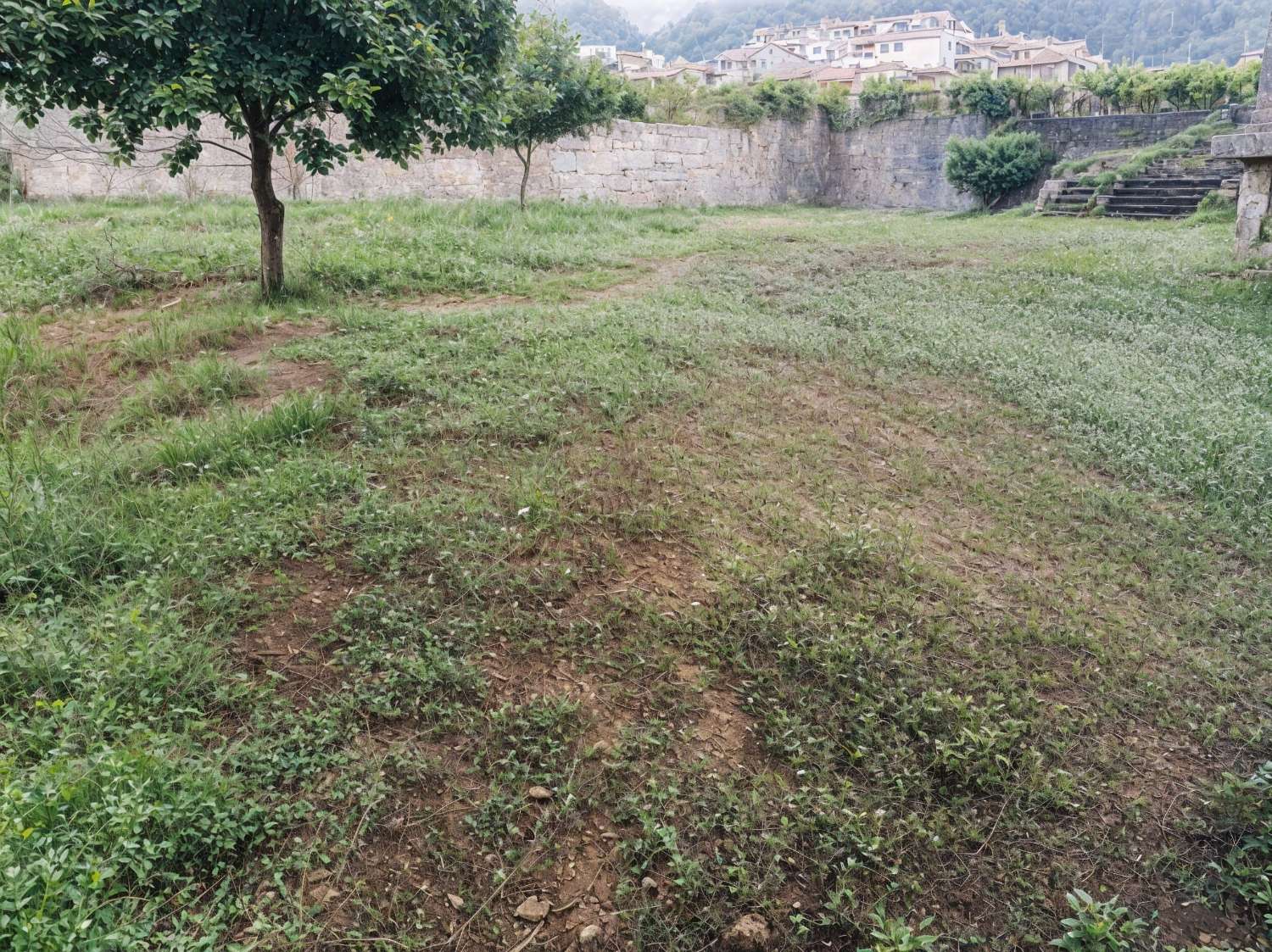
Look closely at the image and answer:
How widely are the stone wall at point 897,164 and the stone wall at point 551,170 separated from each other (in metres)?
0.61

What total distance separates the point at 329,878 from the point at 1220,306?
8.09 m

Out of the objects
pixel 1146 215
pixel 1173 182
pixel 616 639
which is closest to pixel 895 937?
pixel 616 639

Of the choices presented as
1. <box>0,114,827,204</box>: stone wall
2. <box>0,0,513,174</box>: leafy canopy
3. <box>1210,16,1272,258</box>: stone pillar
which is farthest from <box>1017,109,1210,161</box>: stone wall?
<box>0,0,513,174</box>: leafy canopy

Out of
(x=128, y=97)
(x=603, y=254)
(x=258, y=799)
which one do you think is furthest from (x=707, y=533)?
(x=603, y=254)

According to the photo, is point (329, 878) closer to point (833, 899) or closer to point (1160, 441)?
point (833, 899)

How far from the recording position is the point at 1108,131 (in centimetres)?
1795

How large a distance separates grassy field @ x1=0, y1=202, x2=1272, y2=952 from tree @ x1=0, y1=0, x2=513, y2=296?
117 cm

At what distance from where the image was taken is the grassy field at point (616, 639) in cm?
217

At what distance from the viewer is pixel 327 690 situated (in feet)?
8.76

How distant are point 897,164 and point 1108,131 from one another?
444 centimetres

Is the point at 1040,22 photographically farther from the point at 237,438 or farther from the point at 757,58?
the point at 237,438

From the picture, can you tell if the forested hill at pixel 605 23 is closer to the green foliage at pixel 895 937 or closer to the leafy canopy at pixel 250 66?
the leafy canopy at pixel 250 66

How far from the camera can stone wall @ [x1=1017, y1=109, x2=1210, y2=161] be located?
1750cm

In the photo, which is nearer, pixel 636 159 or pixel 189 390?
pixel 189 390
